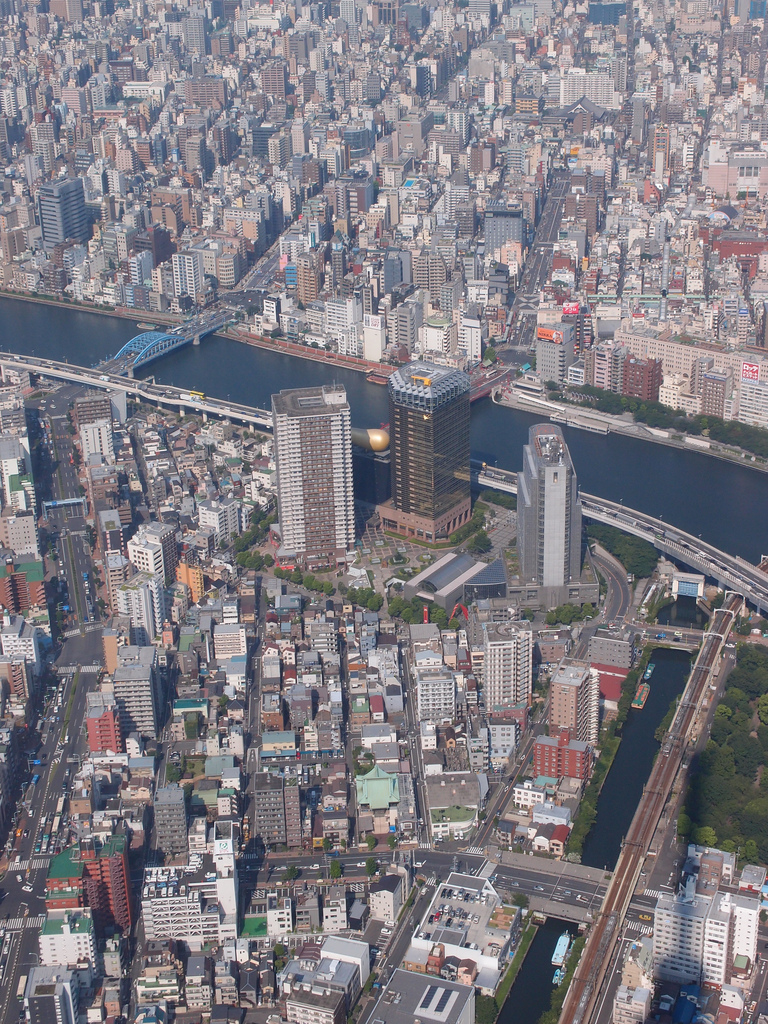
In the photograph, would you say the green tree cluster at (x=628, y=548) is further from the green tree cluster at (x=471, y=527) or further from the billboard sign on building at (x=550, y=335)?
the billboard sign on building at (x=550, y=335)

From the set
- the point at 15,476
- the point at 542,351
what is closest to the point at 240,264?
the point at 542,351

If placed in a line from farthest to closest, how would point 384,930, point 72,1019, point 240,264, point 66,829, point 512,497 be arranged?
point 240,264 < point 512,497 < point 66,829 < point 384,930 < point 72,1019

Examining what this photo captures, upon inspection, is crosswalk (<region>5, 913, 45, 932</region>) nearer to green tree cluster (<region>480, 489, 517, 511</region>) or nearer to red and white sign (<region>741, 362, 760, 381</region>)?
green tree cluster (<region>480, 489, 517, 511</region>)

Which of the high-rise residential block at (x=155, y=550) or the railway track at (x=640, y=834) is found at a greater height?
the high-rise residential block at (x=155, y=550)

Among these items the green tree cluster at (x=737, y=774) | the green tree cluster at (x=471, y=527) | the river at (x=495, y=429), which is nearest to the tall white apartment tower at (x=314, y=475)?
the green tree cluster at (x=471, y=527)

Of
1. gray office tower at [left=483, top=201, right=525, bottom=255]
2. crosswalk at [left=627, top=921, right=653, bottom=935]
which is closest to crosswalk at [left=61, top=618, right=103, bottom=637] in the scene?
crosswalk at [left=627, top=921, right=653, bottom=935]

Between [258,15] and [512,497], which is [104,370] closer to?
[512,497]
